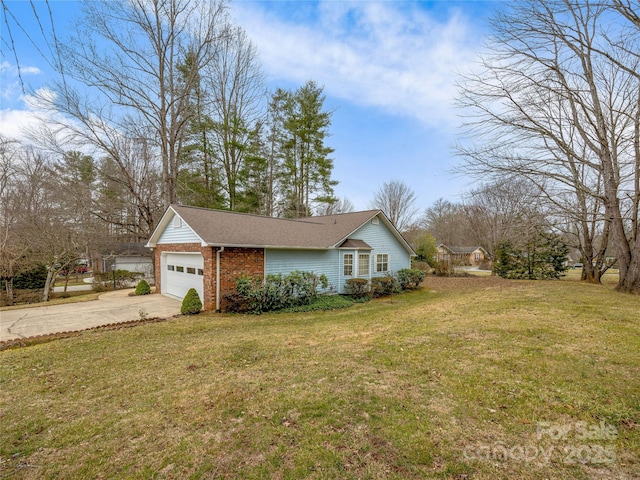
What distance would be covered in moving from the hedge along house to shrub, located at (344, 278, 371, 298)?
0.31 metres

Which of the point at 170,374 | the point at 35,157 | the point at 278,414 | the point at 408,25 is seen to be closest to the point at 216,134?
the point at 35,157

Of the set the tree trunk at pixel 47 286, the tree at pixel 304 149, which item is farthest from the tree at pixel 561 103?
the tree trunk at pixel 47 286

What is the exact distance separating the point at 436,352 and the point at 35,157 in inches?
1049

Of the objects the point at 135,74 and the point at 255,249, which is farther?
the point at 135,74

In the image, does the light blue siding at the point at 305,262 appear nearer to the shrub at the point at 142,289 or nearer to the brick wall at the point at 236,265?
the brick wall at the point at 236,265

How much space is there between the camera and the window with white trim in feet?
46.4

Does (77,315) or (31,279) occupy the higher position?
(31,279)

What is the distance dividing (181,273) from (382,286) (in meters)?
9.59

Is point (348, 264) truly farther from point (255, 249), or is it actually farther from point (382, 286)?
point (255, 249)

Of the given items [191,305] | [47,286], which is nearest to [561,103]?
[191,305]

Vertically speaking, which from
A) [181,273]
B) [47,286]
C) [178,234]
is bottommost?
[47,286]

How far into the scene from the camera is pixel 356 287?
13.6 metres

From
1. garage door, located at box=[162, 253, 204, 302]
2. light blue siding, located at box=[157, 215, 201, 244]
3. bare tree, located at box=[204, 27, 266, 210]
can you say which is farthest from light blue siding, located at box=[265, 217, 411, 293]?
bare tree, located at box=[204, 27, 266, 210]

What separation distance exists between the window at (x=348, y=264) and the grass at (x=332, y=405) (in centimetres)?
744
